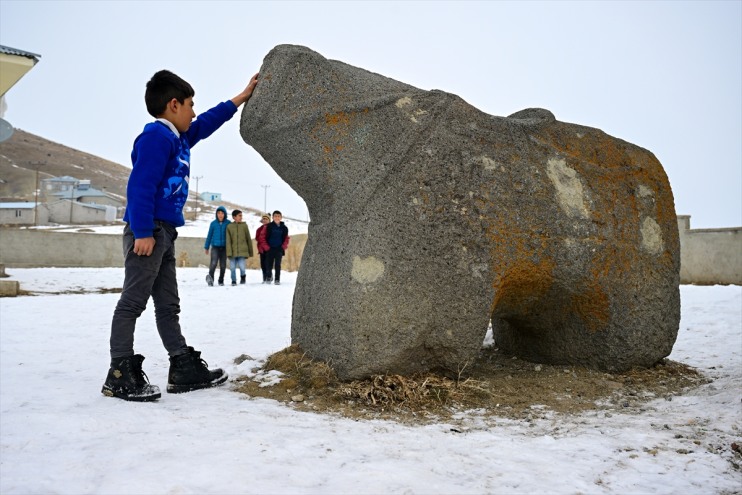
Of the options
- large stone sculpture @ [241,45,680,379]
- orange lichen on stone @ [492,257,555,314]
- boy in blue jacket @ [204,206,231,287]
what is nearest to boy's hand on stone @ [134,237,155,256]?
large stone sculpture @ [241,45,680,379]

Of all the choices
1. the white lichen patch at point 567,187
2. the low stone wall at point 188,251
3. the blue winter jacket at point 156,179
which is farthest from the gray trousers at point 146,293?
the low stone wall at point 188,251

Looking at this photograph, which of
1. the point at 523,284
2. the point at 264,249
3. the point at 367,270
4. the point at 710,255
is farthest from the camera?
the point at 710,255

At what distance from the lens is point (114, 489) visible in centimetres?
174

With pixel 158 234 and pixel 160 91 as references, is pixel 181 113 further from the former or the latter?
pixel 158 234

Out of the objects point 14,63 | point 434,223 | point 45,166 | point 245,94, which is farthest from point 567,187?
point 45,166

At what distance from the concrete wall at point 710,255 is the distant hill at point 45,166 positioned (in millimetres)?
62690

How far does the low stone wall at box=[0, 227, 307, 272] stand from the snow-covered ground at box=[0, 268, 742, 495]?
13.1 m

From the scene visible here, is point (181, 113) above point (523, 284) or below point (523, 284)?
above

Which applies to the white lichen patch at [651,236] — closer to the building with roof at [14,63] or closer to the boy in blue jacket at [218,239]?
the boy in blue jacket at [218,239]

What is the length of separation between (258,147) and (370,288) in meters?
1.16

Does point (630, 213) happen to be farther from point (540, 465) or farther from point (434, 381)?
point (540, 465)

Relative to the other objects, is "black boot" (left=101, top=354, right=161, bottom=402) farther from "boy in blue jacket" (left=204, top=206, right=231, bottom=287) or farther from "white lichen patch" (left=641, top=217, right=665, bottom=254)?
"boy in blue jacket" (left=204, top=206, right=231, bottom=287)

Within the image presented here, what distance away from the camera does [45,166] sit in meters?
75.2

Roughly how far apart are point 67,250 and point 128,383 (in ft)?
47.5
